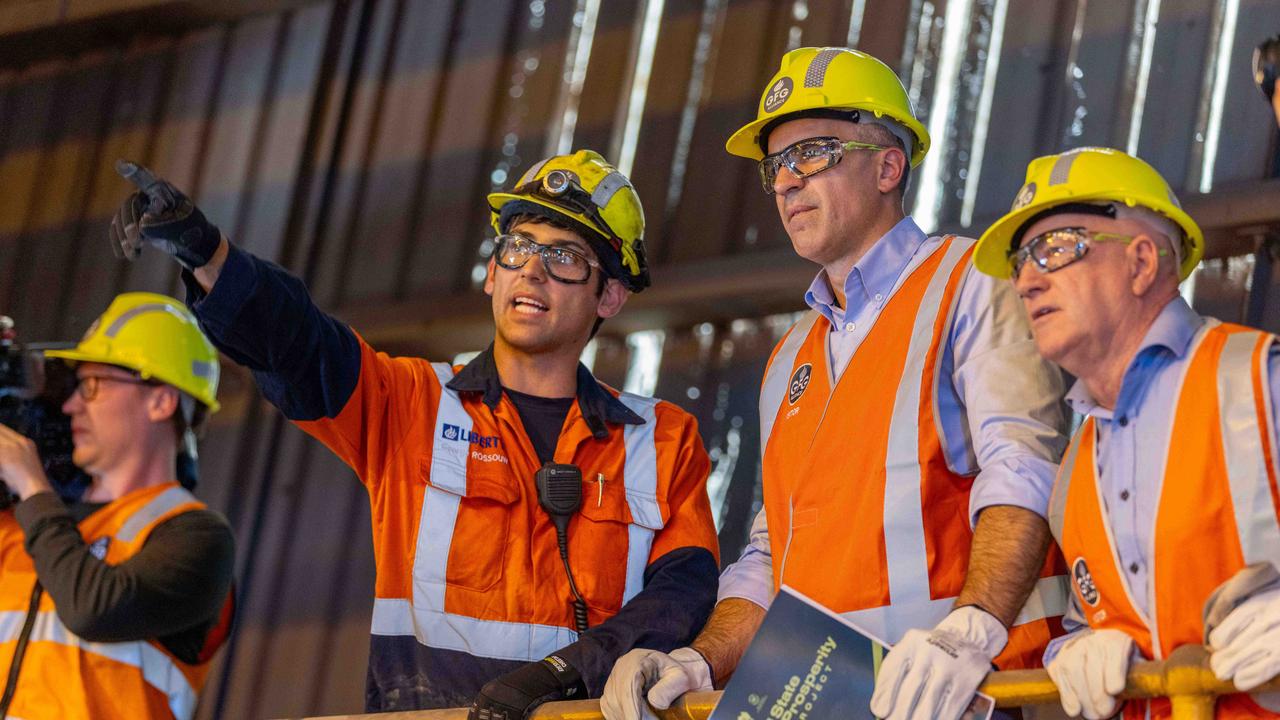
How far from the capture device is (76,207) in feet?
26.7

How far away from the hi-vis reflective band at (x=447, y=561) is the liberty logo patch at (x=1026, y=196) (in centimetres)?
124

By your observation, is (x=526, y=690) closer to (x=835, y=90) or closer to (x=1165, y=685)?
(x=1165, y=685)

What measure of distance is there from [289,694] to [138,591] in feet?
9.28

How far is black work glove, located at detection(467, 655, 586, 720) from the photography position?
10.0 feet

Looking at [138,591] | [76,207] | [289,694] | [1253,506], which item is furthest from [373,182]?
[1253,506]

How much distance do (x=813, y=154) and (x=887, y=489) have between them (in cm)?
90

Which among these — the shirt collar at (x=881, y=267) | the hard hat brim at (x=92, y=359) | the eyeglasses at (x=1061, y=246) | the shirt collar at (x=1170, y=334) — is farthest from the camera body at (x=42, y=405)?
the shirt collar at (x=1170, y=334)

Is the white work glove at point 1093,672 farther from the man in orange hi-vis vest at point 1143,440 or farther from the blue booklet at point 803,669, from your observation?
the blue booklet at point 803,669

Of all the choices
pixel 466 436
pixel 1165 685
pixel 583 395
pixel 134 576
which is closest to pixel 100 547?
pixel 134 576

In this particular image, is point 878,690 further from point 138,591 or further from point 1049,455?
point 138,591

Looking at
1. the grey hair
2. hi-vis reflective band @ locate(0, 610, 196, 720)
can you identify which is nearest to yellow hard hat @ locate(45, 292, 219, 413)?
hi-vis reflective band @ locate(0, 610, 196, 720)

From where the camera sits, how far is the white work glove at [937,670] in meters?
2.52

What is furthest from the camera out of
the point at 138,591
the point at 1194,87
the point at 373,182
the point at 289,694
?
the point at 373,182

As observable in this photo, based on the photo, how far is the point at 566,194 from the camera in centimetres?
400
